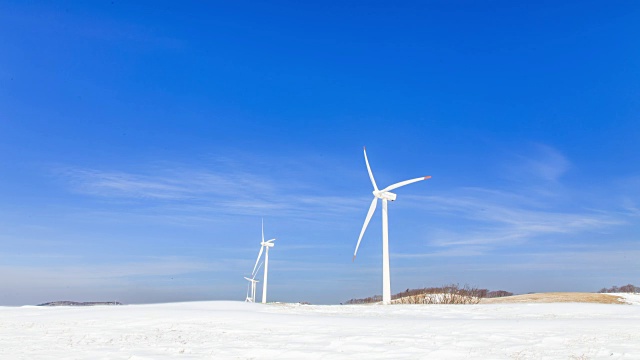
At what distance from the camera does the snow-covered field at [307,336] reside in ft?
50.9

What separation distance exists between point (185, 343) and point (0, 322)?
12.4m

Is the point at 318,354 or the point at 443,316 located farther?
the point at 443,316

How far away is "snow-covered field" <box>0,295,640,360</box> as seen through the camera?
50.9 ft

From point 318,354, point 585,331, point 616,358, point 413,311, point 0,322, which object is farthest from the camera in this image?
point 413,311

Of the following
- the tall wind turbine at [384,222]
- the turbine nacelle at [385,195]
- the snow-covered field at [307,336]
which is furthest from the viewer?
the turbine nacelle at [385,195]

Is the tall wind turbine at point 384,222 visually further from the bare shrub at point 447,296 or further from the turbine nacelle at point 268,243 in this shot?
the turbine nacelle at point 268,243

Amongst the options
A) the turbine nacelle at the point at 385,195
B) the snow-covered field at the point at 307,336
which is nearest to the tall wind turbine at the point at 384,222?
the turbine nacelle at the point at 385,195

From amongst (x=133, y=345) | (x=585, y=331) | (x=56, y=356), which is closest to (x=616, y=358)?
(x=585, y=331)

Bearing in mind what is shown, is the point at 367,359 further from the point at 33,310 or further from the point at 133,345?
the point at 33,310

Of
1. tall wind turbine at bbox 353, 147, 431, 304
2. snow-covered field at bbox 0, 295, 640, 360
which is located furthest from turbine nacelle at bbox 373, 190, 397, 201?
snow-covered field at bbox 0, 295, 640, 360

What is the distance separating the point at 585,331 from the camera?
1881 centimetres

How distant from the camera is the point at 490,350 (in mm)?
15734

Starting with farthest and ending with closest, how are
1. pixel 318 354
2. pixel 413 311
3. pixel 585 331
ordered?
1. pixel 413 311
2. pixel 585 331
3. pixel 318 354

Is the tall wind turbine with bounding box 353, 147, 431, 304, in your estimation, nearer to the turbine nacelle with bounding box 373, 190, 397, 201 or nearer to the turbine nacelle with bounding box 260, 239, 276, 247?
the turbine nacelle with bounding box 373, 190, 397, 201
